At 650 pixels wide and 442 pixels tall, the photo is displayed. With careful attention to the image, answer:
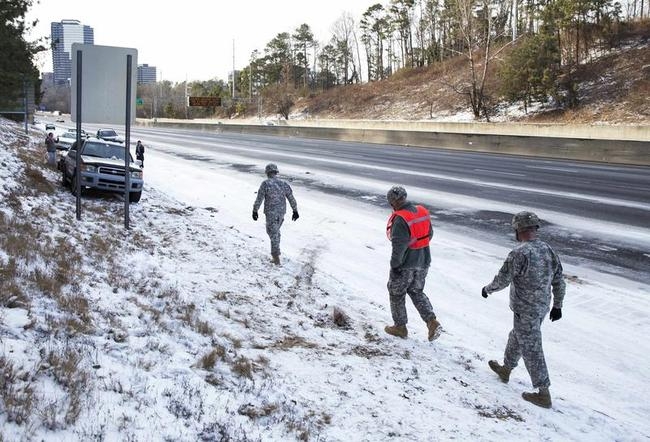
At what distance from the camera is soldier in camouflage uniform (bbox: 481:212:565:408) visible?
508 centimetres

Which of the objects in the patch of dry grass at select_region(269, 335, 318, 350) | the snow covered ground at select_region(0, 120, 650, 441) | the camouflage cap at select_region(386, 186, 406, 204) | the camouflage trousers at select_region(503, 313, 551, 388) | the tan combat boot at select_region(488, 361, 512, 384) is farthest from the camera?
the camouflage cap at select_region(386, 186, 406, 204)

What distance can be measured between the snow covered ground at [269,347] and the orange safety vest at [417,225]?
1200 mm

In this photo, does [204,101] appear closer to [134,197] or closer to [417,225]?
[134,197]

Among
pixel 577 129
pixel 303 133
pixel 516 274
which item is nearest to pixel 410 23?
pixel 303 133

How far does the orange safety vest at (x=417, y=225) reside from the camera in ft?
20.1

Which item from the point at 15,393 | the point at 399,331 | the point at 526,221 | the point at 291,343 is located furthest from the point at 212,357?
the point at 526,221

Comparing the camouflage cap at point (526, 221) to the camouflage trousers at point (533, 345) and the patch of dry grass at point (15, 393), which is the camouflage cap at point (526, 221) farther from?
the patch of dry grass at point (15, 393)

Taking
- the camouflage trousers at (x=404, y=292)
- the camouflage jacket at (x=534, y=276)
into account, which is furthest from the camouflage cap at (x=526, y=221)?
the camouflage trousers at (x=404, y=292)

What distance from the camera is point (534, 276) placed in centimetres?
509

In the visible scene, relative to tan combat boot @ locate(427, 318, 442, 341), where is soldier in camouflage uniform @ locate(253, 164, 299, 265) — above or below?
above

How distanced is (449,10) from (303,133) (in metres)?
42.0

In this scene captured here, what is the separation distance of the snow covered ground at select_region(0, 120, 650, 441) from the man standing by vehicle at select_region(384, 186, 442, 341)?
27 centimetres

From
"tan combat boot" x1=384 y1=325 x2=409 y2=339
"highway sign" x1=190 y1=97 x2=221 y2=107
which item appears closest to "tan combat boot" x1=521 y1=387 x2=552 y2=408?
"tan combat boot" x1=384 y1=325 x2=409 y2=339

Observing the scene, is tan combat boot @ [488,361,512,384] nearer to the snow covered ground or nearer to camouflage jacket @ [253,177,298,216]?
the snow covered ground
